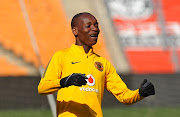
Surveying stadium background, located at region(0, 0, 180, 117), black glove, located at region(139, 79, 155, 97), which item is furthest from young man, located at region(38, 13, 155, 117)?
stadium background, located at region(0, 0, 180, 117)

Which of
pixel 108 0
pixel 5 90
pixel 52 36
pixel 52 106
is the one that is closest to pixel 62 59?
pixel 52 106

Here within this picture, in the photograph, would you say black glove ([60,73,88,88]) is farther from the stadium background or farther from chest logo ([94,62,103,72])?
the stadium background

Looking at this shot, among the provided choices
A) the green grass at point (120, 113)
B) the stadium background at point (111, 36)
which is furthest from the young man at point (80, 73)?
the stadium background at point (111, 36)

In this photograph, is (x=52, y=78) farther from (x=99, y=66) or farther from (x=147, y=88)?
(x=147, y=88)

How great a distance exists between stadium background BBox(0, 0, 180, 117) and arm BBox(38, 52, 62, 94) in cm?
1066

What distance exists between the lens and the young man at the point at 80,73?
3.65 m

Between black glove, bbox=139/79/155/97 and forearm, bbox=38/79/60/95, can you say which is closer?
forearm, bbox=38/79/60/95

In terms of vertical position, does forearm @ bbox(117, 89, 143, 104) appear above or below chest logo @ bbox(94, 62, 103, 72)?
below

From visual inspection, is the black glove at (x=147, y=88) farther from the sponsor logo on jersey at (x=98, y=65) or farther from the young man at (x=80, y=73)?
the sponsor logo on jersey at (x=98, y=65)

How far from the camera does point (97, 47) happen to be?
16.9 meters

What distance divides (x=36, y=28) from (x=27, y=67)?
1991mm

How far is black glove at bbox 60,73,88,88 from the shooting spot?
3.37m

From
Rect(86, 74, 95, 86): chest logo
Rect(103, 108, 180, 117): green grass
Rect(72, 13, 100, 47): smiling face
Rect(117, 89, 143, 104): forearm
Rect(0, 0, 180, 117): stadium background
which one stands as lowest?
Rect(103, 108, 180, 117): green grass

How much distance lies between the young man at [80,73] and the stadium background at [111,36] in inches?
412
